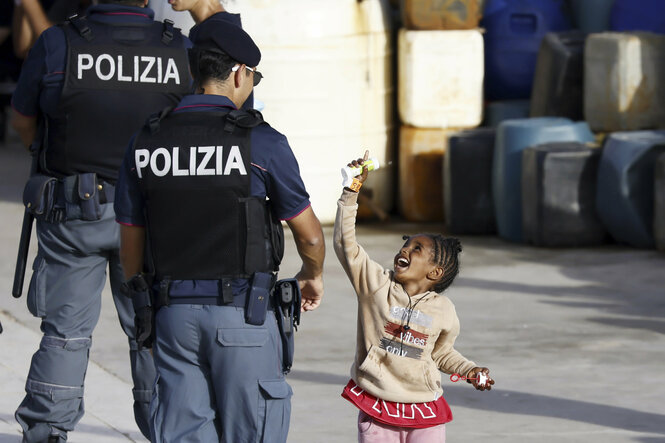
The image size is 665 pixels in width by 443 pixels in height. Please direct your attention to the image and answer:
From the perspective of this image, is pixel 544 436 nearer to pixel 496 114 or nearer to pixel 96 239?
pixel 96 239

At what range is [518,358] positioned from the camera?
6.92 meters

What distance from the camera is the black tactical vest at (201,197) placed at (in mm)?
3906

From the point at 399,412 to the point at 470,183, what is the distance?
6288 millimetres

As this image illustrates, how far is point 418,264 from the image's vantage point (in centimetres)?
424

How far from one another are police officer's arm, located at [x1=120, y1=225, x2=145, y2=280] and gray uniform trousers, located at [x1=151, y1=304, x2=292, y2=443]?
0.71ft

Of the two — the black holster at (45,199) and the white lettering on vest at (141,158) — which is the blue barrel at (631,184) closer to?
the black holster at (45,199)

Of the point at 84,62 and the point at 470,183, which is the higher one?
the point at 84,62

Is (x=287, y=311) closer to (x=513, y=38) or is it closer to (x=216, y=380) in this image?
(x=216, y=380)

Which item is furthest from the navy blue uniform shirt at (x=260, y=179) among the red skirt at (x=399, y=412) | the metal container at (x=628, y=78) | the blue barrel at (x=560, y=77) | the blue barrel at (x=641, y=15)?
the blue barrel at (x=641, y=15)

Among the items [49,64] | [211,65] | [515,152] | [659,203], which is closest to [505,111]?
[515,152]

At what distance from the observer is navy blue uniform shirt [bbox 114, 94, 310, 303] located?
3.93 m

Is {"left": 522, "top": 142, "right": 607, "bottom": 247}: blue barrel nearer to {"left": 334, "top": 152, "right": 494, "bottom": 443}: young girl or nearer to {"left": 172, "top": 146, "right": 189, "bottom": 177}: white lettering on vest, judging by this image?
{"left": 334, "top": 152, "right": 494, "bottom": 443}: young girl

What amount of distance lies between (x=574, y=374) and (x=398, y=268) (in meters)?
2.60

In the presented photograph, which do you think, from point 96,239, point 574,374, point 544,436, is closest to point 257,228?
point 96,239
